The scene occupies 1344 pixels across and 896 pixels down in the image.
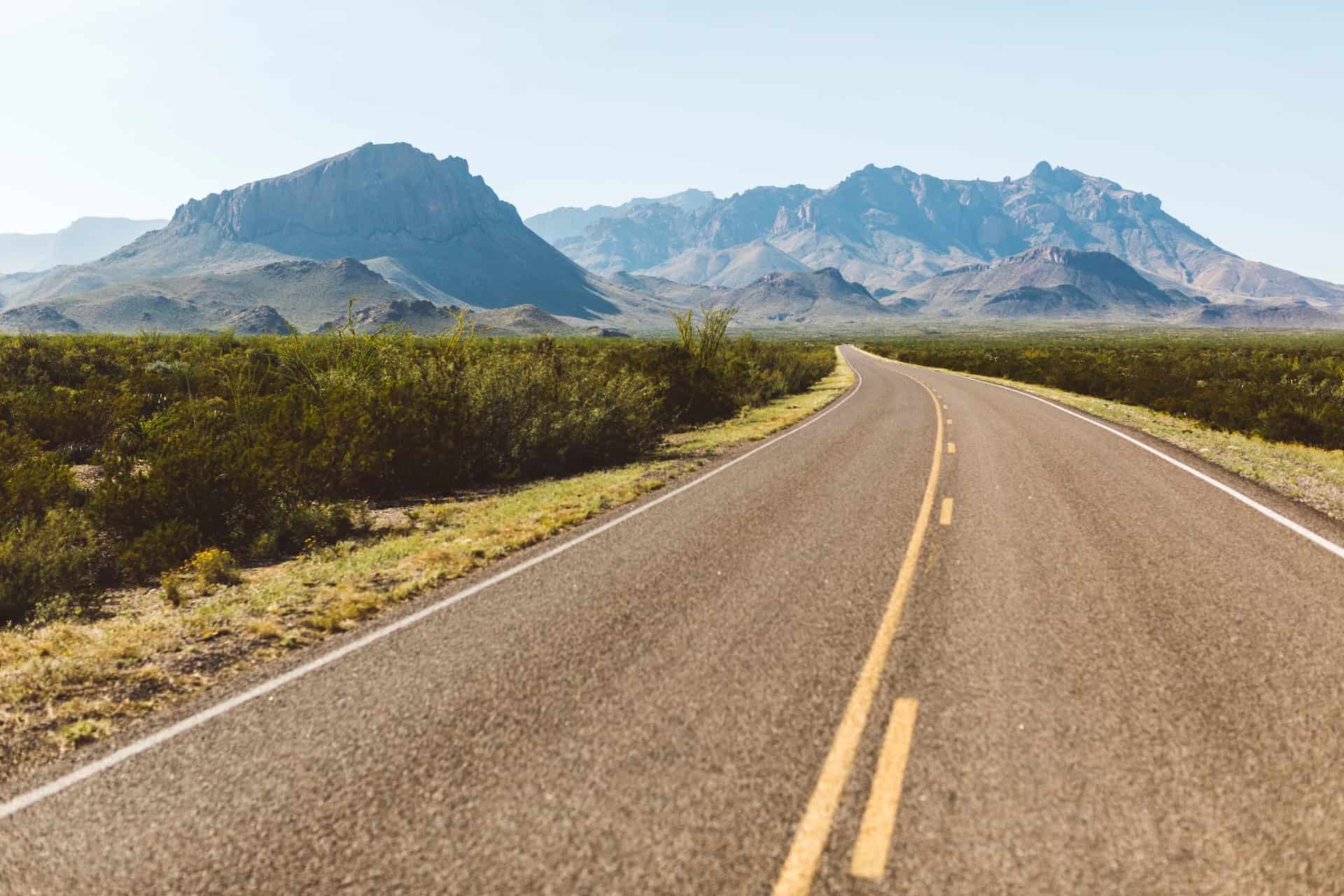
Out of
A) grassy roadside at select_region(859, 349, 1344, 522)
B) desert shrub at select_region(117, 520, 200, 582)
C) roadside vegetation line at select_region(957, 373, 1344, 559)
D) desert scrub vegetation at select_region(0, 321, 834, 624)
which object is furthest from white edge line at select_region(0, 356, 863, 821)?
grassy roadside at select_region(859, 349, 1344, 522)

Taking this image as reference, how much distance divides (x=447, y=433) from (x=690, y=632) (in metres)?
8.71

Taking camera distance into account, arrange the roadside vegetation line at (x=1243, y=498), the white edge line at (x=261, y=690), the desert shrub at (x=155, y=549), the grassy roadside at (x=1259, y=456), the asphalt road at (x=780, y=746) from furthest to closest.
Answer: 1. the grassy roadside at (x=1259, y=456)
2. the desert shrub at (x=155, y=549)
3. the roadside vegetation line at (x=1243, y=498)
4. the white edge line at (x=261, y=690)
5. the asphalt road at (x=780, y=746)

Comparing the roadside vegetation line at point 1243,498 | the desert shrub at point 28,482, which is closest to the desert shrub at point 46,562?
the desert shrub at point 28,482

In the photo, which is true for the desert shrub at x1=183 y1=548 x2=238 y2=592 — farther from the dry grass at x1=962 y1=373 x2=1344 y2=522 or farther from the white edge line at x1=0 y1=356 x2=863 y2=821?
the dry grass at x1=962 y1=373 x2=1344 y2=522

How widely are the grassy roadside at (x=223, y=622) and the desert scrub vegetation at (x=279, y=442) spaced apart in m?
0.60

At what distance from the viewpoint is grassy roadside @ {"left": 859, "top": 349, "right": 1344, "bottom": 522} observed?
34.1 feet

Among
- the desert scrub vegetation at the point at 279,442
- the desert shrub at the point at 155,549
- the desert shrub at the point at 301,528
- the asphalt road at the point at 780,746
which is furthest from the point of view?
the desert shrub at the point at 301,528

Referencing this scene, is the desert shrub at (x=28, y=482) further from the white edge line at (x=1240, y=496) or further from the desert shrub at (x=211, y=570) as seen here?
the white edge line at (x=1240, y=496)

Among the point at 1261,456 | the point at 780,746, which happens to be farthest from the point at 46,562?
the point at 1261,456

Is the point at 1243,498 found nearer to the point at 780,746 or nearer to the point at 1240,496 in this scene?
the point at 1240,496

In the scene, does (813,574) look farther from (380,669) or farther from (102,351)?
(102,351)

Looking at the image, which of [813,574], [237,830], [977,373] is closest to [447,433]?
[813,574]

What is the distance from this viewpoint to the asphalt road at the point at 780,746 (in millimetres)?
3078

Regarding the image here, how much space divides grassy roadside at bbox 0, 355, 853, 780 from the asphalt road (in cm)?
53
